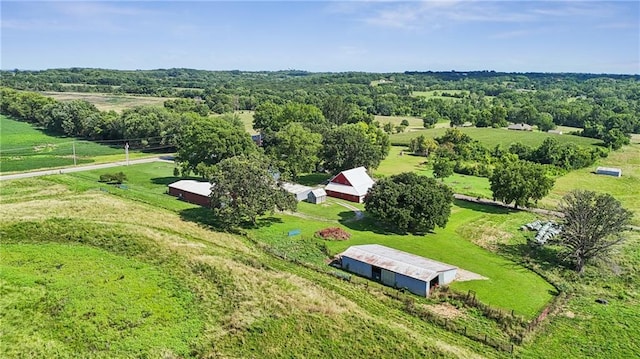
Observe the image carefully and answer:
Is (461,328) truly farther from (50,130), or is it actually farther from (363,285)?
(50,130)

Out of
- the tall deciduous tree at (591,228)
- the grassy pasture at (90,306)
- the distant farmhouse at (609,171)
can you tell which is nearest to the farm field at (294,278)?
the grassy pasture at (90,306)

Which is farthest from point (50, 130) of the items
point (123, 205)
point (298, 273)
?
point (298, 273)

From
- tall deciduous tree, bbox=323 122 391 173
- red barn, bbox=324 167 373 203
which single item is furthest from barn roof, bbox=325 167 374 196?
tall deciduous tree, bbox=323 122 391 173

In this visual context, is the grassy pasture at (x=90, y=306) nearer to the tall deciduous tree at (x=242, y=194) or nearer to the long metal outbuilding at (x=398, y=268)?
the tall deciduous tree at (x=242, y=194)

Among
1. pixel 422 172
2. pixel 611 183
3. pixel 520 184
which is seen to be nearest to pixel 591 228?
pixel 520 184

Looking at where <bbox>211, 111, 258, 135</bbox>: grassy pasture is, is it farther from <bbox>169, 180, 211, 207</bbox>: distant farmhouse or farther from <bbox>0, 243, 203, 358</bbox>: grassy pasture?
<bbox>0, 243, 203, 358</bbox>: grassy pasture

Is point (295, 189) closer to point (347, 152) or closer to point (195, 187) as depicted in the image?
point (347, 152)
